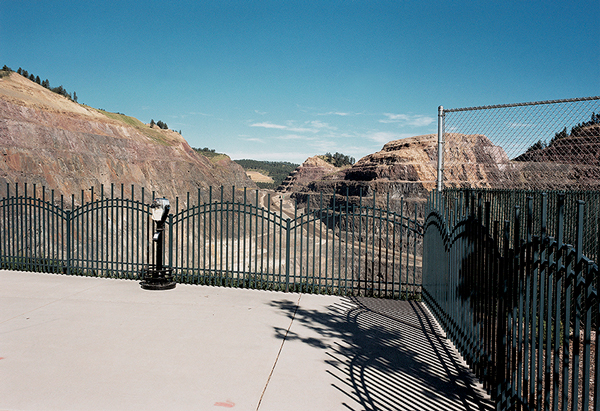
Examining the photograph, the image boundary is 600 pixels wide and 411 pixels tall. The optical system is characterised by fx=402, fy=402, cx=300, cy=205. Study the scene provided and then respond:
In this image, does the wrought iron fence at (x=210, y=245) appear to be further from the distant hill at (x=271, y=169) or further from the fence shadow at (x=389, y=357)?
the distant hill at (x=271, y=169)

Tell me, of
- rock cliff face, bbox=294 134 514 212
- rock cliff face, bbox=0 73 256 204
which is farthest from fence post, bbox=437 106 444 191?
rock cliff face, bbox=294 134 514 212

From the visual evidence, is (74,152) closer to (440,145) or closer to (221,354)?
(440,145)

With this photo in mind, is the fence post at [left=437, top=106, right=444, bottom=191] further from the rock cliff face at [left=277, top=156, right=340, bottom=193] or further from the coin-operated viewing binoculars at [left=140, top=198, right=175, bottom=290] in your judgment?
the rock cliff face at [left=277, top=156, right=340, bottom=193]

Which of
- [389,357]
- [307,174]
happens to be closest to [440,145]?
[389,357]

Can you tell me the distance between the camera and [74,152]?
36.2 meters

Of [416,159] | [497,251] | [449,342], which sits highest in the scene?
[416,159]

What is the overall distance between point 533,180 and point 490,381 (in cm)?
796

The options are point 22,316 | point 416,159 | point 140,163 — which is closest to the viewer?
point 22,316

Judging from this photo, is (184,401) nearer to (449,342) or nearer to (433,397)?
(433,397)

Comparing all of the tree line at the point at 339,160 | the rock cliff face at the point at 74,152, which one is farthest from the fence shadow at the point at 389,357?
the tree line at the point at 339,160

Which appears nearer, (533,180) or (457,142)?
(457,142)

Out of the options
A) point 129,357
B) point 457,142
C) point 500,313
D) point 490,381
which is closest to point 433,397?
point 490,381

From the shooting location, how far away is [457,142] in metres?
9.27

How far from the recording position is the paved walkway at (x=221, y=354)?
385cm
